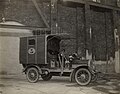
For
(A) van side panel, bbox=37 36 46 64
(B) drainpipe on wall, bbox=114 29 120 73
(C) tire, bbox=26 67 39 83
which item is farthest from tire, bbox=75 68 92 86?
(B) drainpipe on wall, bbox=114 29 120 73

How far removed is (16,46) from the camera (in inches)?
287

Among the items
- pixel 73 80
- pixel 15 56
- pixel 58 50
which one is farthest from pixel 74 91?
pixel 15 56

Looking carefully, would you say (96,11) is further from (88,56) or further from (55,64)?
(55,64)

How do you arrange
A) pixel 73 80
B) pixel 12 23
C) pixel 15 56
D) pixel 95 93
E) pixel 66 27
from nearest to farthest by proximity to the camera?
pixel 95 93 → pixel 73 80 → pixel 15 56 → pixel 12 23 → pixel 66 27

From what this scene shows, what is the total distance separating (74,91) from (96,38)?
14.2 ft

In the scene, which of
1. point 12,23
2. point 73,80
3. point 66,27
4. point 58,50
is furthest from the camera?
point 66,27

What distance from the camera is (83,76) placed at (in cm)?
540

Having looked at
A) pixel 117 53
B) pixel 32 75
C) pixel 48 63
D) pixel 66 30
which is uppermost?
pixel 66 30

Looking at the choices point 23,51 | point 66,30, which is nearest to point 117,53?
point 66,30

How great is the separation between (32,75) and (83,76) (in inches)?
59.7

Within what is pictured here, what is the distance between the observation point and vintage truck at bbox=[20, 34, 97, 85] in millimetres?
5445

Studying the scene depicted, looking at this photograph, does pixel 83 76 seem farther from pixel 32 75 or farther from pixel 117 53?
pixel 117 53

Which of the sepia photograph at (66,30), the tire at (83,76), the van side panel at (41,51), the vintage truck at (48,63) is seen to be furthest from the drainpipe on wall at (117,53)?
the van side panel at (41,51)

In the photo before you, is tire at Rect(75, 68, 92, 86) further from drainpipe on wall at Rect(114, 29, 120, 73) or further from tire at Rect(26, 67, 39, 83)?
drainpipe on wall at Rect(114, 29, 120, 73)
